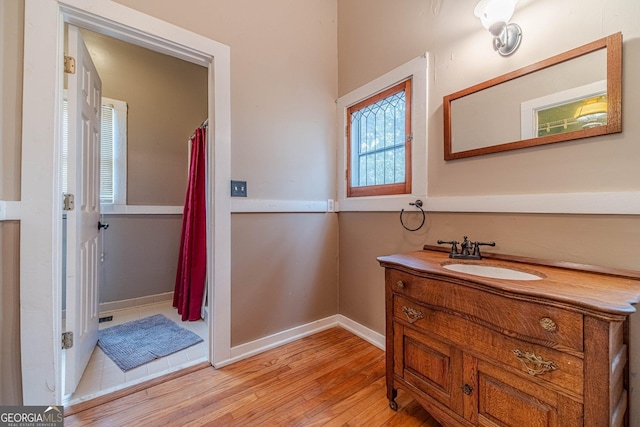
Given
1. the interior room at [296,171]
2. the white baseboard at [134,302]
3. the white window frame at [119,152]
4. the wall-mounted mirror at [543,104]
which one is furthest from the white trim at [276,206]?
the white baseboard at [134,302]

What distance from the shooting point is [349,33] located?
86.1 inches

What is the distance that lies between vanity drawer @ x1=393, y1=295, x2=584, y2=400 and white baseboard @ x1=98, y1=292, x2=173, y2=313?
8.80ft

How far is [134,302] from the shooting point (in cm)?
271

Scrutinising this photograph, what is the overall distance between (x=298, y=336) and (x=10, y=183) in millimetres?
1868

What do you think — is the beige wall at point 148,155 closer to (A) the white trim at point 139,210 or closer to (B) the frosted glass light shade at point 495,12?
(A) the white trim at point 139,210

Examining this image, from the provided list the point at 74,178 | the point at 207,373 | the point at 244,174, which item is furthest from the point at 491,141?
the point at 74,178

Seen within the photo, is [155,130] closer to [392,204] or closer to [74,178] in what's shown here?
[74,178]

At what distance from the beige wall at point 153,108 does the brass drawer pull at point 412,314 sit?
2720 millimetres

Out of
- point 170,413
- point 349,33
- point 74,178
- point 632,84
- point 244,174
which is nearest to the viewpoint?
point 632,84

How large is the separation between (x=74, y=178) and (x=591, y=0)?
255 centimetres

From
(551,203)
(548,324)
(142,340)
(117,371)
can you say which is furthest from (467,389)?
(142,340)

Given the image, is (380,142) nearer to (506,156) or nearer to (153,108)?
(506,156)

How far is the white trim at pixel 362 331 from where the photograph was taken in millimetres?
1941

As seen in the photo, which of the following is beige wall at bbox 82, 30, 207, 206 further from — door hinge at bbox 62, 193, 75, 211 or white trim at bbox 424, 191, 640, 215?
white trim at bbox 424, 191, 640, 215
